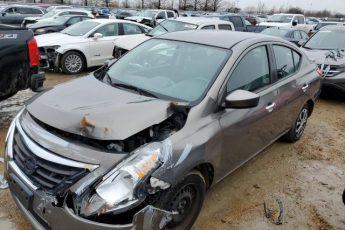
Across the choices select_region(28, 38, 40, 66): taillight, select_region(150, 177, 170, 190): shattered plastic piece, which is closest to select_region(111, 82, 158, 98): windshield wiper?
select_region(150, 177, 170, 190): shattered plastic piece

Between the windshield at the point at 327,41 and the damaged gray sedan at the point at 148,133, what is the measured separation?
5.41 m

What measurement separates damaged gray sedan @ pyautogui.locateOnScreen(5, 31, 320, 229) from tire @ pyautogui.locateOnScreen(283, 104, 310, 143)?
0.98m

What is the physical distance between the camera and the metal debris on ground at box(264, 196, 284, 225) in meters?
3.43

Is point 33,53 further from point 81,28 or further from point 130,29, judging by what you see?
point 130,29

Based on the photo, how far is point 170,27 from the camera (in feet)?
33.7

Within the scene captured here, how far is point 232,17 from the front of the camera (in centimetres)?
1614

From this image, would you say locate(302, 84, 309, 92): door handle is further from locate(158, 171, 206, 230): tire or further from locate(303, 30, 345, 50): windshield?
locate(303, 30, 345, 50): windshield

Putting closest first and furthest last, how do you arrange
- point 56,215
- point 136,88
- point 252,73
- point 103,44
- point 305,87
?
point 56,215 < point 136,88 < point 252,73 < point 305,87 < point 103,44

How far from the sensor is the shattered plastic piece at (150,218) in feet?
7.54

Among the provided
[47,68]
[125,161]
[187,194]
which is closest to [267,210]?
Result: [187,194]

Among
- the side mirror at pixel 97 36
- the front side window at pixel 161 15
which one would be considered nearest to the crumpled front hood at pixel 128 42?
the side mirror at pixel 97 36

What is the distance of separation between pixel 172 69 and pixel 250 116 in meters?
0.94

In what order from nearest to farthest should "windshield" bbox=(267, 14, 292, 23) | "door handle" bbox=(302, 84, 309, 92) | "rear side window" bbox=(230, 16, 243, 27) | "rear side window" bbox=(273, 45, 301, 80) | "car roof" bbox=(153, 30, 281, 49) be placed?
1. "car roof" bbox=(153, 30, 281, 49)
2. "rear side window" bbox=(273, 45, 301, 80)
3. "door handle" bbox=(302, 84, 309, 92)
4. "rear side window" bbox=(230, 16, 243, 27)
5. "windshield" bbox=(267, 14, 292, 23)

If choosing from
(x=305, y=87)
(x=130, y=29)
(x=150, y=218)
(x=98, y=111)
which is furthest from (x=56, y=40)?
(x=150, y=218)
